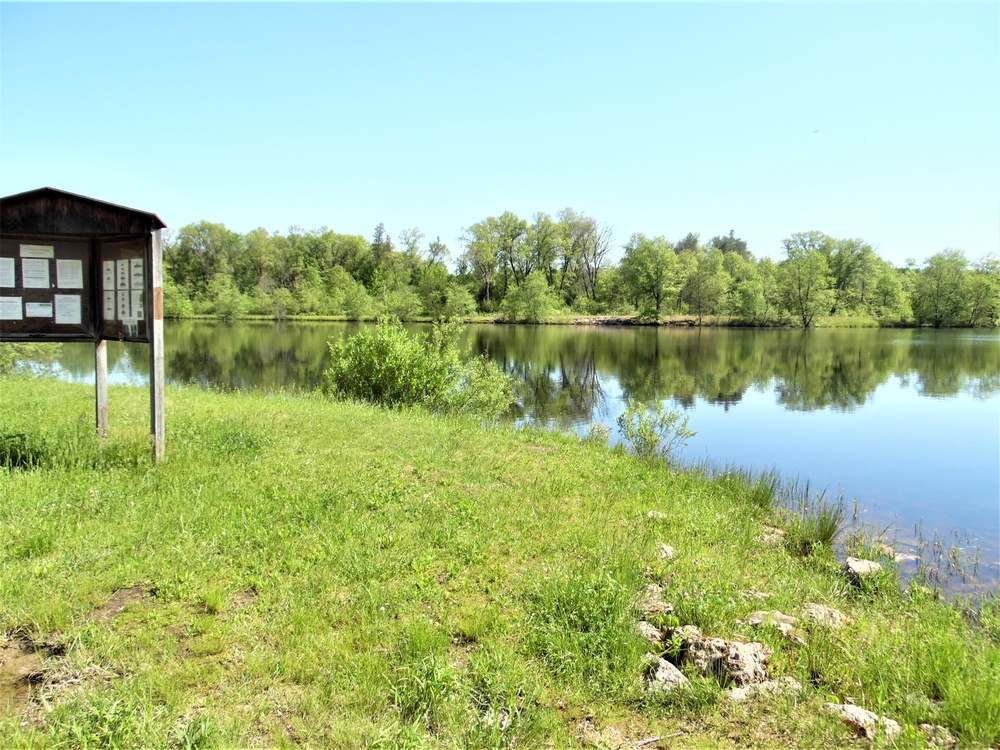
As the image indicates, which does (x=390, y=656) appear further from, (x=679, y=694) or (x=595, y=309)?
(x=595, y=309)

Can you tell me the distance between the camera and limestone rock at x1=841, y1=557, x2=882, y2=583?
19.6 ft

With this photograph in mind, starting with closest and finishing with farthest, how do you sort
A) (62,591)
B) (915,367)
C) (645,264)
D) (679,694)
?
1. (679,694)
2. (62,591)
3. (915,367)
4. (645,264)

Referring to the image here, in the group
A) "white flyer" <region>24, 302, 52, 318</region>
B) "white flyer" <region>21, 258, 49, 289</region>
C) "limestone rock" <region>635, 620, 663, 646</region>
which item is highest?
"white flyer" <region>21, 258, 49, 289</region>

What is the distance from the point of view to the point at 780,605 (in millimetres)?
4730

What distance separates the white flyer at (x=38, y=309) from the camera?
21.7ft

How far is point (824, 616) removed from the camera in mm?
4621

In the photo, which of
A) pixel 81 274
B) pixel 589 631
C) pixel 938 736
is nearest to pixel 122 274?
pixel 81 274

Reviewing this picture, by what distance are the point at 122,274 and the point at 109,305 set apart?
1.48ft

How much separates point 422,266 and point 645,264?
38.7 m

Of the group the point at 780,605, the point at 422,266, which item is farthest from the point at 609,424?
the point at 422,266

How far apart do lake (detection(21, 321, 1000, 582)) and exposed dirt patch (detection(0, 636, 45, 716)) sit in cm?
999

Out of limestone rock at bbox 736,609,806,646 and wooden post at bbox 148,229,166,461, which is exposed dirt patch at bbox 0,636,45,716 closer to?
wooden post at bbox 148,229,166,461

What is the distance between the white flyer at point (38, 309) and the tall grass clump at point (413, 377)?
8.00 meters

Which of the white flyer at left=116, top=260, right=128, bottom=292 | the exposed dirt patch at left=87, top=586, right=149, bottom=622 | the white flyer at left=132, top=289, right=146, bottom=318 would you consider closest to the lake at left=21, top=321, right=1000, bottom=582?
the exposed dirt patch at left=87, top=586, right=149, bottom=622
